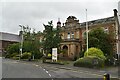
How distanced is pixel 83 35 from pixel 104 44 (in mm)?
17083

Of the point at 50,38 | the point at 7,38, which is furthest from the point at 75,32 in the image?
the point at 7,38

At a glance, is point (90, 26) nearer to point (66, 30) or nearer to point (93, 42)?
point (66, 30)

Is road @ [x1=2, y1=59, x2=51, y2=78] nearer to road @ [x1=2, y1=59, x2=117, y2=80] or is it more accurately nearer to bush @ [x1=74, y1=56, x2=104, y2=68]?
road @ [x1=2, y1=59, x2=117, y2=80]

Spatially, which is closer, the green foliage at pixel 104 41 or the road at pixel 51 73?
the road at pixel 51 73

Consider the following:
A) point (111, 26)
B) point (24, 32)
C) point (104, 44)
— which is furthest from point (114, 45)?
point (24, 32)

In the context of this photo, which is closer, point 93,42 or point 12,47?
point 93,42

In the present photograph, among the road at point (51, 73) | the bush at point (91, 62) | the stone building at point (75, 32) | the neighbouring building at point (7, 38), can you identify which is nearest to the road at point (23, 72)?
the road at point (51, 73)

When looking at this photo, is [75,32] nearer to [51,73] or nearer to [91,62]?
[91,62]

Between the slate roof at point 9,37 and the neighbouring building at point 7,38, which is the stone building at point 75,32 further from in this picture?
the slate roof at point 9,37

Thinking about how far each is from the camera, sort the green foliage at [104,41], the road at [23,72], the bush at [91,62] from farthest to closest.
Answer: the green foliage at [104,41] < the bush at [91,62] < the road at [23,72]

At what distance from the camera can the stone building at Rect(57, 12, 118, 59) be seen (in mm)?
51431

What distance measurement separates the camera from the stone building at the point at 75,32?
5143 centimetres

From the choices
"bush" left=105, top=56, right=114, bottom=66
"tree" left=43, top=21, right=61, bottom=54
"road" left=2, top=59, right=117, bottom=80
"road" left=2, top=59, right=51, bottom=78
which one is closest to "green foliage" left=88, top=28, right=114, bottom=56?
"bush" left=105, top=56, right=114, bottom=66

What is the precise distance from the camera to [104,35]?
40500 millimetres
